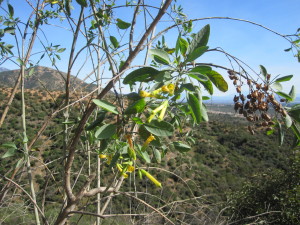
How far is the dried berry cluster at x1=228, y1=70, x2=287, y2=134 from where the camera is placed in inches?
32.4

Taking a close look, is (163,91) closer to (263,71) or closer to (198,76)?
(198,76)

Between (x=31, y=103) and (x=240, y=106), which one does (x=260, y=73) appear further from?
(x=31, y=103)

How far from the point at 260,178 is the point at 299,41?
310 inches

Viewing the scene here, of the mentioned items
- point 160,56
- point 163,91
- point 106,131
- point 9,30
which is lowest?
point 106,131

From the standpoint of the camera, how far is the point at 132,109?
622mm

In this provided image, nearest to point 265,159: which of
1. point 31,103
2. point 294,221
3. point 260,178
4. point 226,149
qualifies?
point 226,149

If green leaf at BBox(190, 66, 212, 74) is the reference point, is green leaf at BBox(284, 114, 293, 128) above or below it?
below

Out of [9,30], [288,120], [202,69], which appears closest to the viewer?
[202,69]

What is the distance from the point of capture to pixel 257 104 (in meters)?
0.85

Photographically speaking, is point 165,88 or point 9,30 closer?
point 165,88

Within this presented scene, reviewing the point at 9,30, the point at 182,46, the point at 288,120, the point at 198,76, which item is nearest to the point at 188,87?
the point at 198,76

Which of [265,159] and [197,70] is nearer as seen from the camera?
[197,70]

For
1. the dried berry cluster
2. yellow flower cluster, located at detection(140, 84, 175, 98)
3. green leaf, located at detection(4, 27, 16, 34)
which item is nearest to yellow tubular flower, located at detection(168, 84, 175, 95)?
yellow flower cluster, located at detection(140, 84, 175, 98)

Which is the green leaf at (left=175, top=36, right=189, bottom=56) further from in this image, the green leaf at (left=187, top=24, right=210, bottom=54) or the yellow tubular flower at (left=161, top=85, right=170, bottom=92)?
the yellow tubular flower at (left=161, top=85, right=170, bottom=92)
